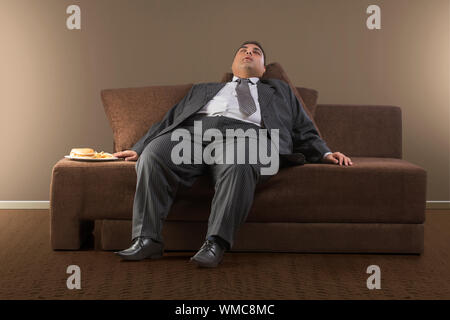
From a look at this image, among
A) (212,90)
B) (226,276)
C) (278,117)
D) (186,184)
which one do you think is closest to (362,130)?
(278,117)

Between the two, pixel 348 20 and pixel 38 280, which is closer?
pixel 38 280

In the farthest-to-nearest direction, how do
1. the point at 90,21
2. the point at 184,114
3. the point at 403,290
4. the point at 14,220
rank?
the point at 90,21
the point at 14,220
the point at 184,114
the point at 403,290

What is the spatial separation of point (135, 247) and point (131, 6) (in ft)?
6.88

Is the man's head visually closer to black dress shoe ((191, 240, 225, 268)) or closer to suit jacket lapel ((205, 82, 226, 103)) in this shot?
suit jacket lapel ((205, 82, 226, 103))

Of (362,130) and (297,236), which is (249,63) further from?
(297,236)

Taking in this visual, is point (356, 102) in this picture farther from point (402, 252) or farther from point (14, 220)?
point (14, 220)

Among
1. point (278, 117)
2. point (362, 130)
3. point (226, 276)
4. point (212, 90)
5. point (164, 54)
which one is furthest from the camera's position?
point (164, 54)

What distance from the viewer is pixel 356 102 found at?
4223mm

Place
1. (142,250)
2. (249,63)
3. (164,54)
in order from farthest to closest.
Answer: (164,54)
(249,63)
(142,250)

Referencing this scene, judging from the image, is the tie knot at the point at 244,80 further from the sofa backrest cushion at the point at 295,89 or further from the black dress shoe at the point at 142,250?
the black dress shoe at the point at 142,250

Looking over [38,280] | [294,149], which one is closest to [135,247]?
[38,280]

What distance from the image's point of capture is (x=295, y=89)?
3.44 metres

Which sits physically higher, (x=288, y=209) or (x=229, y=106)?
(x=229, y=106)

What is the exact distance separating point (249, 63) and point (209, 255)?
126cm
